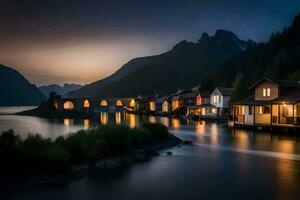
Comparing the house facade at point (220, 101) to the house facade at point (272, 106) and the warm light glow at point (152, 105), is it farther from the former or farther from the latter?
the warm light glow at point (152, 105)

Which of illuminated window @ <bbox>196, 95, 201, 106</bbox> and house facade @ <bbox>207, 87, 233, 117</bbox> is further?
illuminated window @ <bbox>196, 95, 201, 106</bbox>

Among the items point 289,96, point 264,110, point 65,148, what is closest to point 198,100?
point 264,110

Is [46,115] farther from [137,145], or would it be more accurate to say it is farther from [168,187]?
[168,187]

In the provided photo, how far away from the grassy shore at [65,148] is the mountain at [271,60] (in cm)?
7349

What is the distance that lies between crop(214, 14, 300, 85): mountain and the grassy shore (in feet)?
241

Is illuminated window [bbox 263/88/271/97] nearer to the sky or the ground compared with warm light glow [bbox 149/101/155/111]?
nearer to the sky

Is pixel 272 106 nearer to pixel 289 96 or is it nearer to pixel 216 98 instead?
pixel 289 96

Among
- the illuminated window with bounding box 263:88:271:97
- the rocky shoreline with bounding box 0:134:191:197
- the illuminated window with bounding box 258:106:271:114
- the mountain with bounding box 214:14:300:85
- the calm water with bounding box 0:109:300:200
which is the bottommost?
the calm water with bounding box 0:109:300:200

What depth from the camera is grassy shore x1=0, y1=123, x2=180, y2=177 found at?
62.7 ft

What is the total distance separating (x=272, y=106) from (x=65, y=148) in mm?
35133

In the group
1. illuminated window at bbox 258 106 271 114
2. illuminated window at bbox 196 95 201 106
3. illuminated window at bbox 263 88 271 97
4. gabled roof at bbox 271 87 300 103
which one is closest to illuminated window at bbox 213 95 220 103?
illuminated window at bbox 196 95 201 106

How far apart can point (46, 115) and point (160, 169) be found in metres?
113

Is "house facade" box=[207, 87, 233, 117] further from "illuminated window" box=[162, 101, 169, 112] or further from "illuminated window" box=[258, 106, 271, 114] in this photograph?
"illuminated window" box=[162, 101, 169, 112]

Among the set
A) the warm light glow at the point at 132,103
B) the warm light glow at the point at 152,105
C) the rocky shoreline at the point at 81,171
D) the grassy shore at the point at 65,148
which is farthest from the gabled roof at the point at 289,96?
the warm light glow at the point at 132,103
